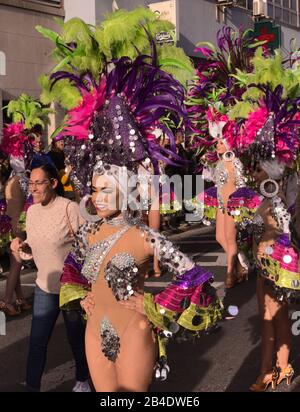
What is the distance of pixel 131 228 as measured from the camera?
3643mm

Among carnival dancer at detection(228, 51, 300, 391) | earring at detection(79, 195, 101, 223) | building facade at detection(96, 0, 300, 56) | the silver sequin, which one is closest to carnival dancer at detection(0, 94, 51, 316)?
carnival dancer at detection(228, 51, 300, 391)

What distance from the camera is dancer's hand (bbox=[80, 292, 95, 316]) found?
365 centimetres

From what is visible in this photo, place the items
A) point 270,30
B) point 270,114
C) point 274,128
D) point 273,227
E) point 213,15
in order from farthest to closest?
point 270,30
point 213,15
point 270,114
point 274,128
point 273,227

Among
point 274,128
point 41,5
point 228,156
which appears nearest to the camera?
point 274,128

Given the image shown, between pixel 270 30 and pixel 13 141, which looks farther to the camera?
pixel 270 30

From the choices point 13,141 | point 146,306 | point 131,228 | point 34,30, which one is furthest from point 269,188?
point 34,30

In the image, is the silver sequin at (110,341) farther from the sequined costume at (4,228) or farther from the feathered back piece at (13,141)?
the feathered back piece at (13,141)

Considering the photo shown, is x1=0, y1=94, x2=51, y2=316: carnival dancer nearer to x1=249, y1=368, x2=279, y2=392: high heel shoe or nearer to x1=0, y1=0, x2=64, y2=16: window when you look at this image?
x1=249, y1=368, x2=279, y2=392: high heel shoe

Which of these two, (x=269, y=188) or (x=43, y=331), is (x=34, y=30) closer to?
(x=269, y=188)

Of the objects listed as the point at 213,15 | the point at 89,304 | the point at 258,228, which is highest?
the point at 213,15

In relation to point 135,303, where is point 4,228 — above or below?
below

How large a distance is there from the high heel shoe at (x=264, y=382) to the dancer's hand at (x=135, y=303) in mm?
1905

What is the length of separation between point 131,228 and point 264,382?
2.06 m

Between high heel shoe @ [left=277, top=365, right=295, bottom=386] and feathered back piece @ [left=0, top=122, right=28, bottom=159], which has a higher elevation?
feathered back piece @ [left=0, top=122, right=28, bottom=159]
